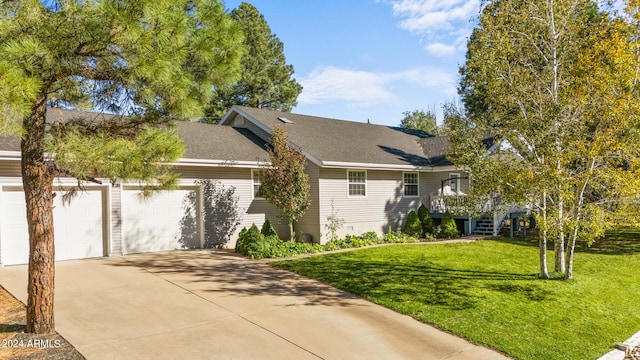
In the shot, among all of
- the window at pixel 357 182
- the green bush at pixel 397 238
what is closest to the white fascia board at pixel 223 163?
the window at pixel 357 182

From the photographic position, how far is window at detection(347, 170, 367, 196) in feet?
53.2

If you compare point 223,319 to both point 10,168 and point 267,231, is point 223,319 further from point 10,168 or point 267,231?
point 10,168

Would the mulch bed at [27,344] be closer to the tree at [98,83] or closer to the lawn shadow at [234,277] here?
the tree at [98,83]

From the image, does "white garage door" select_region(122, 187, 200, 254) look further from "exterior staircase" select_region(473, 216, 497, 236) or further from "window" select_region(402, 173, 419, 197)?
"exterior staircase" select_region(473, 216, 497, 236)

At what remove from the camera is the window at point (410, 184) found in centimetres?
1844

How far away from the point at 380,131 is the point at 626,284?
527 inches

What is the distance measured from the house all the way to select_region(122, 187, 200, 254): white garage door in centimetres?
3

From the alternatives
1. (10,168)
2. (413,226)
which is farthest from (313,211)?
(10,168)

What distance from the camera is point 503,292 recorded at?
9.13 metres

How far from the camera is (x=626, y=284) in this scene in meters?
10.4

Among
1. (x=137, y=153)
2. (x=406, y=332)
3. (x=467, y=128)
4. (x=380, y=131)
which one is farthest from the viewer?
(x=380, y=131)

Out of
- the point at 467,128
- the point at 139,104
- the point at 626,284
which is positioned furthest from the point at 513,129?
the point at 139,104

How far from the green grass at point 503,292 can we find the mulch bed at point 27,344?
538 centimetres

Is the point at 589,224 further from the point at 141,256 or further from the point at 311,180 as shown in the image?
the point at 141,256
